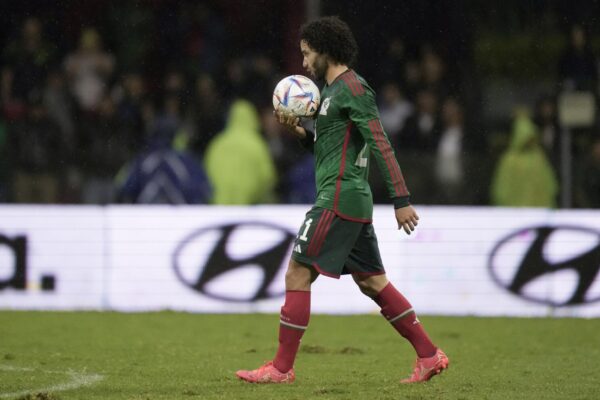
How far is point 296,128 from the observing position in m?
6.71

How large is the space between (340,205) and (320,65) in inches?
31.1

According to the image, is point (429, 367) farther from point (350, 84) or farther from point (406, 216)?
point (350, 84)

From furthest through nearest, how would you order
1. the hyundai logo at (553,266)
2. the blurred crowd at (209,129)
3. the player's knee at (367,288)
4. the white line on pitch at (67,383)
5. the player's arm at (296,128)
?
the blurred crowd at (209,129) → the hyundai logo at (553,266) → the player's knee at (367,288) → the player's arm at (296,128) → the white line on pitch at (67,383)

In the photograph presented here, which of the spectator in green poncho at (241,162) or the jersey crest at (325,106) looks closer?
the jersey crest at (325,106)

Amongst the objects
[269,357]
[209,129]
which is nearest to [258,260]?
[209,129]

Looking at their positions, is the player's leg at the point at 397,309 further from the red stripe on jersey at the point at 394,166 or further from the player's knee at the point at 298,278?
the red stripe on jersey at the point at 394,166

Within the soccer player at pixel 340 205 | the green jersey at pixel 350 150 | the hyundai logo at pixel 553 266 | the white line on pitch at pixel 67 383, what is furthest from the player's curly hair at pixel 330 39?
the hyundai logo at pixel 553 266

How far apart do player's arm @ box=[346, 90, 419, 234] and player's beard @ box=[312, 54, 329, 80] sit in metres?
0.29

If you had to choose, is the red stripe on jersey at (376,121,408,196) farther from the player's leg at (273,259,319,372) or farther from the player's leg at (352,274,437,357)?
the player's leg at (273,259,319,372)

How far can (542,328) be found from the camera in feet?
34.1

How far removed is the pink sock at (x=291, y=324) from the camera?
6.57m

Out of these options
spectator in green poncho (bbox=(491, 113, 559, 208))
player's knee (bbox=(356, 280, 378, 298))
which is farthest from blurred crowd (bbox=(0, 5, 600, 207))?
player's knee (bbox=(356, 280, 378, 298))

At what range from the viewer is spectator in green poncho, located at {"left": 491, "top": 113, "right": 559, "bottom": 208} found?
1233 centimetres

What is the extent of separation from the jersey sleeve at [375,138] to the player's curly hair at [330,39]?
0.83 feet
